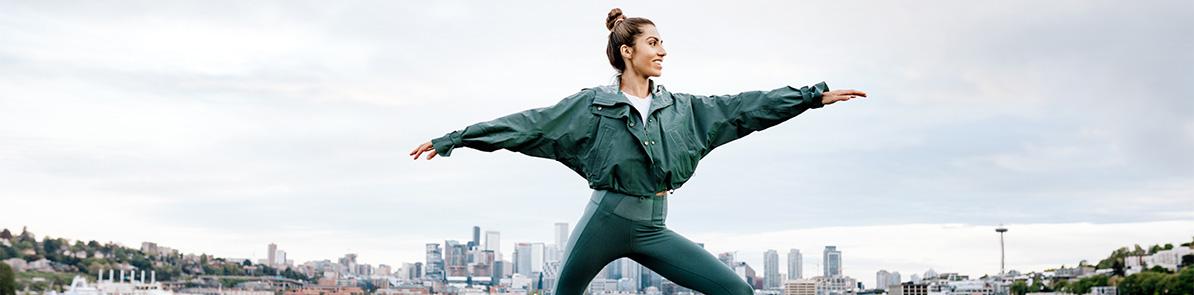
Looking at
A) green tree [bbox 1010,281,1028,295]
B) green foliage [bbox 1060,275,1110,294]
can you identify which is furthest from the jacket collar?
green tree [bbox 1010,281,1028,295]

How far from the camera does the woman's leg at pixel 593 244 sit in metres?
7.11

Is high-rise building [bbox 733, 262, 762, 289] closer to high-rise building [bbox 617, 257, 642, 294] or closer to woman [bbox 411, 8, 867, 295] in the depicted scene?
woman [bbox 411, 8, 867, 295]

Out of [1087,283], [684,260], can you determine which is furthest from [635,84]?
[1087,283]

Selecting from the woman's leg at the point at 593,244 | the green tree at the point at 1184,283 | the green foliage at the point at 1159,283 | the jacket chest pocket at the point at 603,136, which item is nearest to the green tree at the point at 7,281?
the green foliage at the point at 1159,283

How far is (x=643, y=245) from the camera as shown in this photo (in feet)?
23.5

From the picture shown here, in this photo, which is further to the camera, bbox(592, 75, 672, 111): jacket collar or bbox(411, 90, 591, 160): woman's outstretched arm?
bbox(592, 75, 672, 111): jacket collar

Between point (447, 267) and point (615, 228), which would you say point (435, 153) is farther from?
point (447, 267)

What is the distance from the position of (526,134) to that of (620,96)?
56cm

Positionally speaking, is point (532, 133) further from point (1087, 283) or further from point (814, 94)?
point (1087, 283)

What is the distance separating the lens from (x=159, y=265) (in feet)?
438

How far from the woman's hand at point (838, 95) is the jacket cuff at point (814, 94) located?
27 millimetres

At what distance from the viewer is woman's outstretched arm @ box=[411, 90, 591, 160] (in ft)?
Answer: 22.7

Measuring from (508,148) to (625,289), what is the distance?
363 ft

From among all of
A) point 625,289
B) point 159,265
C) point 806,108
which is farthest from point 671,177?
point 159,265
